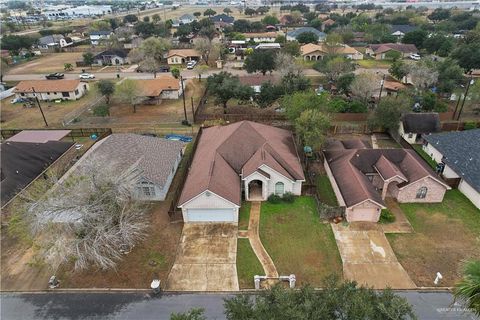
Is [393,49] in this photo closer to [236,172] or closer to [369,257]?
[236,172]

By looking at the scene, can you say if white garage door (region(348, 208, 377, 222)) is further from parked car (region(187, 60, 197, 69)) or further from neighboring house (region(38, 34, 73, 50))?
neighboring house (region(38, 34, 73, 50))

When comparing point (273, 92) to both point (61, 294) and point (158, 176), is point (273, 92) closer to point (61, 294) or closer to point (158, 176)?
point (158, 176)

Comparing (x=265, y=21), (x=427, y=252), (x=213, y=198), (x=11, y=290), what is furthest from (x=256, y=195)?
(x=265, y=21)

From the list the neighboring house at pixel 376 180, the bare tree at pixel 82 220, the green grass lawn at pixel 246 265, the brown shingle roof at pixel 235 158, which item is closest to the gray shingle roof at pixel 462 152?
the neighboring house at pixel 376 180

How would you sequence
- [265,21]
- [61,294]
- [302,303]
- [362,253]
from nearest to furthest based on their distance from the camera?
[302,303] < [61,294] < [362,253] < [265,21]

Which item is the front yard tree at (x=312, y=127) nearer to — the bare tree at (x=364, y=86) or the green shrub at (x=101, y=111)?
the bare tree at (x=364, y=86)

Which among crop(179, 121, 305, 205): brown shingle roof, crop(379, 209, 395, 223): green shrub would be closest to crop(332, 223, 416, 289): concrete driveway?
crop(379, 209, 395, 223): green shrub
